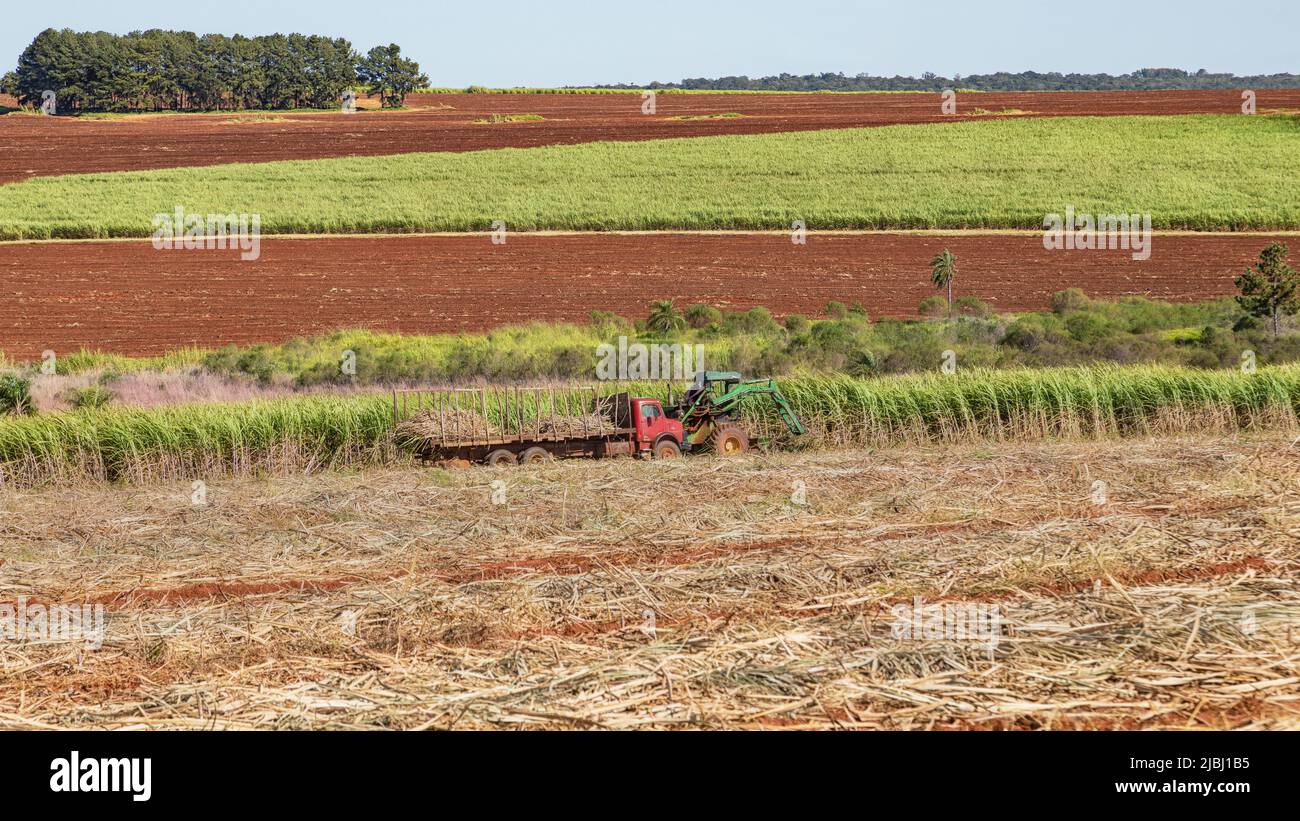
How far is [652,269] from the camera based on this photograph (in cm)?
4247

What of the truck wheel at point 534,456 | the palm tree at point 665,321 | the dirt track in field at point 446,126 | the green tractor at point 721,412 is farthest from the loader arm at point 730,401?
the dirt track in field at point 446,126

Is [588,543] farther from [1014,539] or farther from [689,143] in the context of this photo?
[689,143]

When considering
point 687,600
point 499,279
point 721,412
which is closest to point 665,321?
point 499,279

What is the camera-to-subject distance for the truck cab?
1772cm

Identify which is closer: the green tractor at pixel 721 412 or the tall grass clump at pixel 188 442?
the tall grass clump at pixel 188 442

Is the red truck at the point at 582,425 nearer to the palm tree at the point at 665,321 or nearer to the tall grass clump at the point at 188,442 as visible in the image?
the tall grass clump at the point at 188,442

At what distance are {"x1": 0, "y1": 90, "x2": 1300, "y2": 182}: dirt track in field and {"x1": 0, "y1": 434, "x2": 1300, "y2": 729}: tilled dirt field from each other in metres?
59.1

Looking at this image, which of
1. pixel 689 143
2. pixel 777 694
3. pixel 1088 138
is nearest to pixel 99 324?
pixel 777 694

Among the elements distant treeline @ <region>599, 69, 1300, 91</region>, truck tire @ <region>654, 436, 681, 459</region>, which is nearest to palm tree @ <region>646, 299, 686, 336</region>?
truck tire @ <region>654, 436, 681, 459</region>

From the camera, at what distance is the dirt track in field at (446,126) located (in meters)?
68.9

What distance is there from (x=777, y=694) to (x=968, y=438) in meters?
12.1

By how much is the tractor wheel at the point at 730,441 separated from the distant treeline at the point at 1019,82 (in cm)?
15146

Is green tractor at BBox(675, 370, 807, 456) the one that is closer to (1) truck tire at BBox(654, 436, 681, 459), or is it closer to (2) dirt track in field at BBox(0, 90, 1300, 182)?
(1) truck tire at BBox(654, 436, 681, 459)

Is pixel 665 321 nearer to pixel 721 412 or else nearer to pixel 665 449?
pixel 721 412
